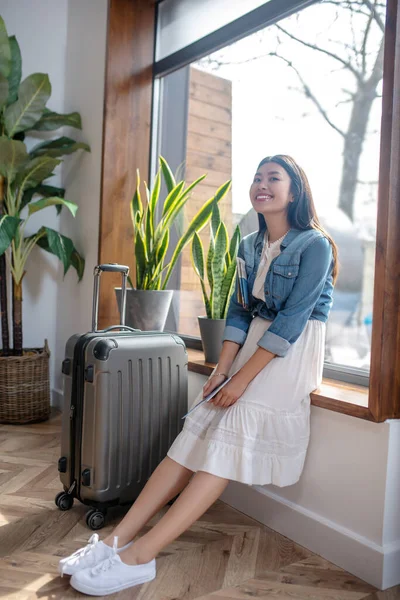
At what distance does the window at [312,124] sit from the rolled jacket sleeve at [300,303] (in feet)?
1.36

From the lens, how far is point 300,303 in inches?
64.7

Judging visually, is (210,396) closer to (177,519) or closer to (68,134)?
(177,519)

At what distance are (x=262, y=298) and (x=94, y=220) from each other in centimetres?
153

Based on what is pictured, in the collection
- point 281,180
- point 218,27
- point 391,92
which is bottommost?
point 281,180

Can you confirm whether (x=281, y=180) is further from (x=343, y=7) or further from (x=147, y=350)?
(x=343, y=7)

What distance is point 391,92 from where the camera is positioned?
149 cm

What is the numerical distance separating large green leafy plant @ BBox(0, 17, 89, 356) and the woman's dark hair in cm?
137

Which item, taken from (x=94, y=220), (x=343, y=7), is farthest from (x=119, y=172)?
(x=343, y=7)

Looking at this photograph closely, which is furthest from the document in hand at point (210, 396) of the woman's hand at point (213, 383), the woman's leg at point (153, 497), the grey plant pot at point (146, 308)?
the grey plant pot at point (146, 308)

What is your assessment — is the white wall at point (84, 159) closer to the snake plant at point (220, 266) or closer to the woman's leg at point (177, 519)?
the snake plant at point (220, 266)

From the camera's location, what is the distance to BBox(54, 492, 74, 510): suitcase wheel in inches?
75.9

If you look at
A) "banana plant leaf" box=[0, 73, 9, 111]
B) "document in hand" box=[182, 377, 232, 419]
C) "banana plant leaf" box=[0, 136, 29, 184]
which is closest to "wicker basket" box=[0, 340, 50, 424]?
"banana plant leaf" box=[0, 136, 29, 184]

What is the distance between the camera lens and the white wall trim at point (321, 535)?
5.08 ft

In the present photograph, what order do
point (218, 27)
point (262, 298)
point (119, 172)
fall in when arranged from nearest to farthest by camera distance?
1. point (262, 298)
2. point (218, 27)
3. point (119, 172)
